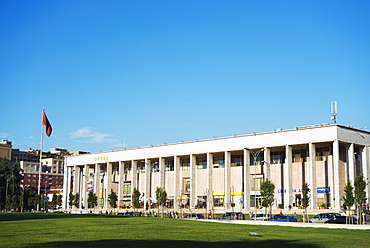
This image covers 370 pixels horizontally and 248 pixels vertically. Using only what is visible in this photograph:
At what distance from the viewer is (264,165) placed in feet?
300

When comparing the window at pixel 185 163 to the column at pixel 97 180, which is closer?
the window at pixel 185 163

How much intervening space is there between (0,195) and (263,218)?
10222 cm

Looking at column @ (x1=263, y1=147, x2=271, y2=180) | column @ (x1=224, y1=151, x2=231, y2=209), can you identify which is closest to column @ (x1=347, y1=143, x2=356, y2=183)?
column @ (x1=263, y1=147, x2=271, y2=180)

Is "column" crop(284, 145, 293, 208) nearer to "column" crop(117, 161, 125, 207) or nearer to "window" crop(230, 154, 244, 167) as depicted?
"window" crop(230, 154, 244, 167)

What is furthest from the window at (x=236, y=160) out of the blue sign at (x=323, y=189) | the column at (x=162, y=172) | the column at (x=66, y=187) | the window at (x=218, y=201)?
the column at (x=66, y=187)

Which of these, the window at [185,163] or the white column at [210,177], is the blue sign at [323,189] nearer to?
the white column at [210,177]

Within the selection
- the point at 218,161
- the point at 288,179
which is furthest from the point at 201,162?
the point at 288,179

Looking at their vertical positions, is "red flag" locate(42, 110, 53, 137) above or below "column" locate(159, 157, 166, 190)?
above

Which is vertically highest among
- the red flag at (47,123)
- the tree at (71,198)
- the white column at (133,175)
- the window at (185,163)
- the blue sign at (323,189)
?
the red flag at (47,123)

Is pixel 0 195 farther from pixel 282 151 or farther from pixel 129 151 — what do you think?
pixel 282 151

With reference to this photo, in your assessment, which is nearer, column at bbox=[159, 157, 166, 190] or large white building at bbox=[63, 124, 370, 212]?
large white building at bbox=[63, 124, 370, 212]

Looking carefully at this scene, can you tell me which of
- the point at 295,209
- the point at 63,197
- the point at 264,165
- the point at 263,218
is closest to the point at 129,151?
the point at 63,197

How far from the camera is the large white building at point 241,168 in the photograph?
8388 centimetres

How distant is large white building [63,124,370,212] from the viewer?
3302 inches
